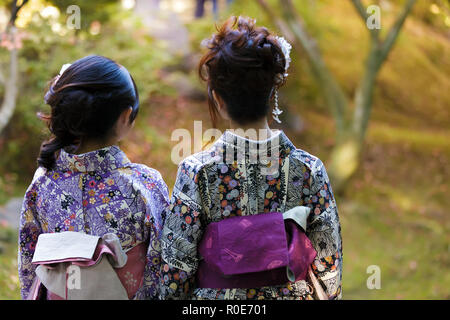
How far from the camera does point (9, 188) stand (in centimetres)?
552

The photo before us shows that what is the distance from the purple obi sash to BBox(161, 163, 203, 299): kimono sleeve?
56 millimetres

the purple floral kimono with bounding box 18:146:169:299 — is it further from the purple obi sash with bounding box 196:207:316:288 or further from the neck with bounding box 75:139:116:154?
the purple obi sash with bounding box 196:207:316:288

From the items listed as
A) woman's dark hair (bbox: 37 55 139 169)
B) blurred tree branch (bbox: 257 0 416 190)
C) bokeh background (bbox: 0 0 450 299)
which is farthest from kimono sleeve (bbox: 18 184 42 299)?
blurred tree branch (bbox: 257 0 416 190)

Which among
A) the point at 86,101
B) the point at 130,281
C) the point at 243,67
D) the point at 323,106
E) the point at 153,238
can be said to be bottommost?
the point at 323,106

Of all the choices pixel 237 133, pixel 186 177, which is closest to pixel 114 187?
pixel 186 177

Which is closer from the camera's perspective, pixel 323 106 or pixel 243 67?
pixel 243 67

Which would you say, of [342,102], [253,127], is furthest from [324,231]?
[342,102]

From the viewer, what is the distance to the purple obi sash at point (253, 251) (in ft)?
6.33

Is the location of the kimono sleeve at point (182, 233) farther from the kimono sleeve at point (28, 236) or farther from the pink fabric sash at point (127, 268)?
the kimono sleeve at point (28, 236)

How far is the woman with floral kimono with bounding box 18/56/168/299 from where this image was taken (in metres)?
2.03

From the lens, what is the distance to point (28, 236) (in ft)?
7.25

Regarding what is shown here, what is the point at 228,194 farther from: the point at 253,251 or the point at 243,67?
the point at 243,67

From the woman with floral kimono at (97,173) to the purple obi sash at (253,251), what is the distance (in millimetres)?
281

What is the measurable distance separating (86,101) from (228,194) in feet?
2.32
